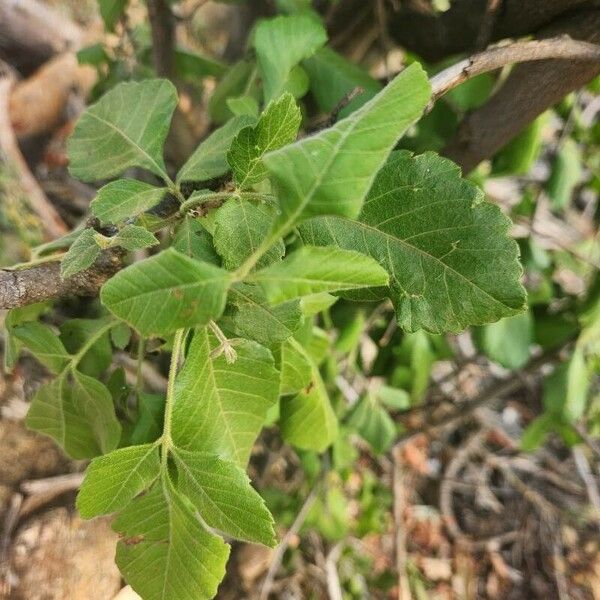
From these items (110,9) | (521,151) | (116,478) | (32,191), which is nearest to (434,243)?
(116,478)

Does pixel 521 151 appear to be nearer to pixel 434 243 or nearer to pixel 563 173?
pixel 563 173

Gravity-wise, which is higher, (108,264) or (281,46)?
(281,46)

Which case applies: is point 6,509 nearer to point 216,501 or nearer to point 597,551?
point 216,501

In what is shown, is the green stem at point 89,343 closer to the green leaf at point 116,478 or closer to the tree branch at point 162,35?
the green leaf at point 116,478

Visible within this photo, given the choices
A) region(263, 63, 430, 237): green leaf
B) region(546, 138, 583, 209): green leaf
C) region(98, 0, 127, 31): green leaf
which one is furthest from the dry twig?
region(263, 63, 430, 237): green leaf

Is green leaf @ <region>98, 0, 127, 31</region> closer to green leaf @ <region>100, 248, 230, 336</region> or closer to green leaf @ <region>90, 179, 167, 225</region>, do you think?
green leaf @ <region>90, 179, 167, 225</region>
